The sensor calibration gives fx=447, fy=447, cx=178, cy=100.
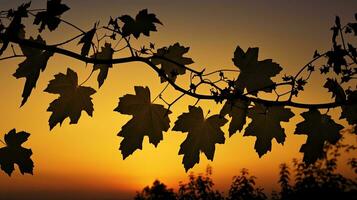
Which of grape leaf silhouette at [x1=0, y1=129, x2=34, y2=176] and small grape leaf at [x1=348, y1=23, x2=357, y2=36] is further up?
small grape leaf at [x1=348, y1=23, x2=357, y2=36]

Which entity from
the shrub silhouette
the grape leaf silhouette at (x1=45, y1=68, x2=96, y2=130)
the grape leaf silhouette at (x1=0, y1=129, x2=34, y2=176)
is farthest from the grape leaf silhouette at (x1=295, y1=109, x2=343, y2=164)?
the shrub silhouette

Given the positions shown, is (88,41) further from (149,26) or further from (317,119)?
(317,119)

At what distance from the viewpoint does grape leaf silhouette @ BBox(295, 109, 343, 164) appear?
2375 mm

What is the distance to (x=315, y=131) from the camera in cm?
241

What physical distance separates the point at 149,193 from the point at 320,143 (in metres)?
50.1

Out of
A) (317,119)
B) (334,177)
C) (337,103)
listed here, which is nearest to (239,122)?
(317,119)

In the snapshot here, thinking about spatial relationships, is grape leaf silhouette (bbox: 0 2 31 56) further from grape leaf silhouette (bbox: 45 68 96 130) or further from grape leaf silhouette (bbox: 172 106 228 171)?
grape leaf silhouette (bbox: 172 106 228 171)

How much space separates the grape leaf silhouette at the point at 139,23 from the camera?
2.23m

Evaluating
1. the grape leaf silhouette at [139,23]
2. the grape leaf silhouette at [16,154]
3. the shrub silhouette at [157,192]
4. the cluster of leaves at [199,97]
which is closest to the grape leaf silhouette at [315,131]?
the cluster of leaves at [199,97]

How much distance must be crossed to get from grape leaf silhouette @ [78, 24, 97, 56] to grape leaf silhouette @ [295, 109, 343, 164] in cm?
117

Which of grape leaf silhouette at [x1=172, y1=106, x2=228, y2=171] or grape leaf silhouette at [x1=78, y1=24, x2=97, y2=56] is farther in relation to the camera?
grape leaf silhouette at [x1=172, y1=106, x2=228, y2=171]

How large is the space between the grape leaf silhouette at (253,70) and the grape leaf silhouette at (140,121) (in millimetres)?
501

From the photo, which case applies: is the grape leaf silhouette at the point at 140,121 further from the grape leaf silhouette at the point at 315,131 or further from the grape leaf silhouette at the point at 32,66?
the grape leaf silhouette at the point at 315,131

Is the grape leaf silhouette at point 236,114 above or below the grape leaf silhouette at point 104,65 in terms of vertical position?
below
